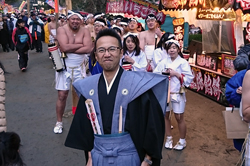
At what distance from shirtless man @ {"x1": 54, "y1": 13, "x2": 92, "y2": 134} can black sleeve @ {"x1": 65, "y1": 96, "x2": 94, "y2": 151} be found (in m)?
2.62

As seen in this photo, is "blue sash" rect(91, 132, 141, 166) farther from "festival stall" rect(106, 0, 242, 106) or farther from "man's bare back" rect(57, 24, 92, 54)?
"festival stall" rect(106, 0, 242, 106)

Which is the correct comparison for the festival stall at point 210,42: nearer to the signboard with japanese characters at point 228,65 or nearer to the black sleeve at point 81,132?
the signboard with japanese characters at point 228,65

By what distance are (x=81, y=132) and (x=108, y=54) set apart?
687 millimetres

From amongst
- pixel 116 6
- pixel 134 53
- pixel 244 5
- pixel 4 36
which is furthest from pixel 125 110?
pixel 4 36

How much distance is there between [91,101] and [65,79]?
2856 millimetres

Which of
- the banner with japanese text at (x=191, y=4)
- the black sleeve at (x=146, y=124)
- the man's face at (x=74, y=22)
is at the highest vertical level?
the banner with japanese text at (x=191, y=4)

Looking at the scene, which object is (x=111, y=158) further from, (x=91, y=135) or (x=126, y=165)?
(x=91, y=135)

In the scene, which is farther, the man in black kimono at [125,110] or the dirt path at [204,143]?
the dirt path at [204,143]

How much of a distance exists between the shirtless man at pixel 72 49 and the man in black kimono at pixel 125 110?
2672 mm

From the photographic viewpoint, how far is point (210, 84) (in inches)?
276

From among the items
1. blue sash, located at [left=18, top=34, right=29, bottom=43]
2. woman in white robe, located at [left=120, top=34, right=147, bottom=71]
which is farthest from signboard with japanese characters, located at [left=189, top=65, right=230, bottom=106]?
blue sash, located at [left=18, top=34, right=29, bottom=43]

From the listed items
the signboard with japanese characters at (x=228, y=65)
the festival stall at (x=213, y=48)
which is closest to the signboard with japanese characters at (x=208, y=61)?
the festival stall at (x=213, y=48)

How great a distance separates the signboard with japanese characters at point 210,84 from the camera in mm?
6570

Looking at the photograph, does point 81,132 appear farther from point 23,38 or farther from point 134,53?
point 23,38
